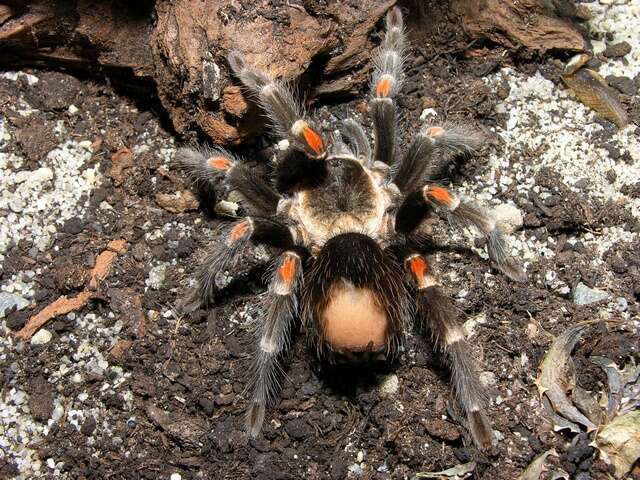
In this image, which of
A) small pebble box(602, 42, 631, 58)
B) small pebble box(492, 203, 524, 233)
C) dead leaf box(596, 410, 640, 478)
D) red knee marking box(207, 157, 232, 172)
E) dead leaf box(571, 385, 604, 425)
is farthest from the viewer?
small pebble box(602, 42, 631, 58)

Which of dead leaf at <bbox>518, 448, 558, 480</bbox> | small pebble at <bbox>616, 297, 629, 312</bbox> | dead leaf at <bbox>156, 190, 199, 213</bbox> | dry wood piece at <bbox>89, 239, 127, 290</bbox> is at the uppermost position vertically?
dead leaf at <bbox>156, 190, 199, 213</bbox>

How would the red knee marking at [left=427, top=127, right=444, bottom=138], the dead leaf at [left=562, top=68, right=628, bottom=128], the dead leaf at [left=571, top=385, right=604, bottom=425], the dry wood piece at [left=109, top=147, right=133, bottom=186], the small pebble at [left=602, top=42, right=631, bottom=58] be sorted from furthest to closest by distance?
the small pebble at [left=602, top=42, right=631, bottom=58]
the dead leaf at [left=562, top=68, right=628, bottom=128]
the dry wood piece at [left=109, top=147, right=133, bottom=186]
the red knee marking at [left=427, top=127, right=444, bottom=138]
the dead leaf at [left=571, top=385, right=604, bottom=425]

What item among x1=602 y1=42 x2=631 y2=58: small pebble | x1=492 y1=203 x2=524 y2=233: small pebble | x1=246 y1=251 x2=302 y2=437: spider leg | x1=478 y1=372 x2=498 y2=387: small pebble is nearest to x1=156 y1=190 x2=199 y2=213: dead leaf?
x1=246 y1=251 x2=302 y2=437: spider leg

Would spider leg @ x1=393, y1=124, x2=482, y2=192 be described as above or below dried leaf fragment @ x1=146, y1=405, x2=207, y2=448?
above

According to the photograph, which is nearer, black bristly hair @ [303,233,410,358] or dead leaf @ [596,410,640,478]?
black bristly hair @ [303,233,410,358]

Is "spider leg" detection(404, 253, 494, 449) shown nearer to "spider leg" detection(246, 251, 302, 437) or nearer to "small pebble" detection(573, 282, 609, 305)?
"spider leg" detection(246, 251, 302, 437)

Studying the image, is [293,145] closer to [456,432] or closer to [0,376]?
[456,432]

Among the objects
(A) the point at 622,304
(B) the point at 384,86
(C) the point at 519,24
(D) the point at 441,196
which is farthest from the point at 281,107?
(A) the point at 622,304

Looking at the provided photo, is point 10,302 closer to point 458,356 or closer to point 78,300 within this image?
point 78,300

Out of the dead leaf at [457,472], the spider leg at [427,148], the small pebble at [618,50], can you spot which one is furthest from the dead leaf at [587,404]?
the small pebble at [618,50]
